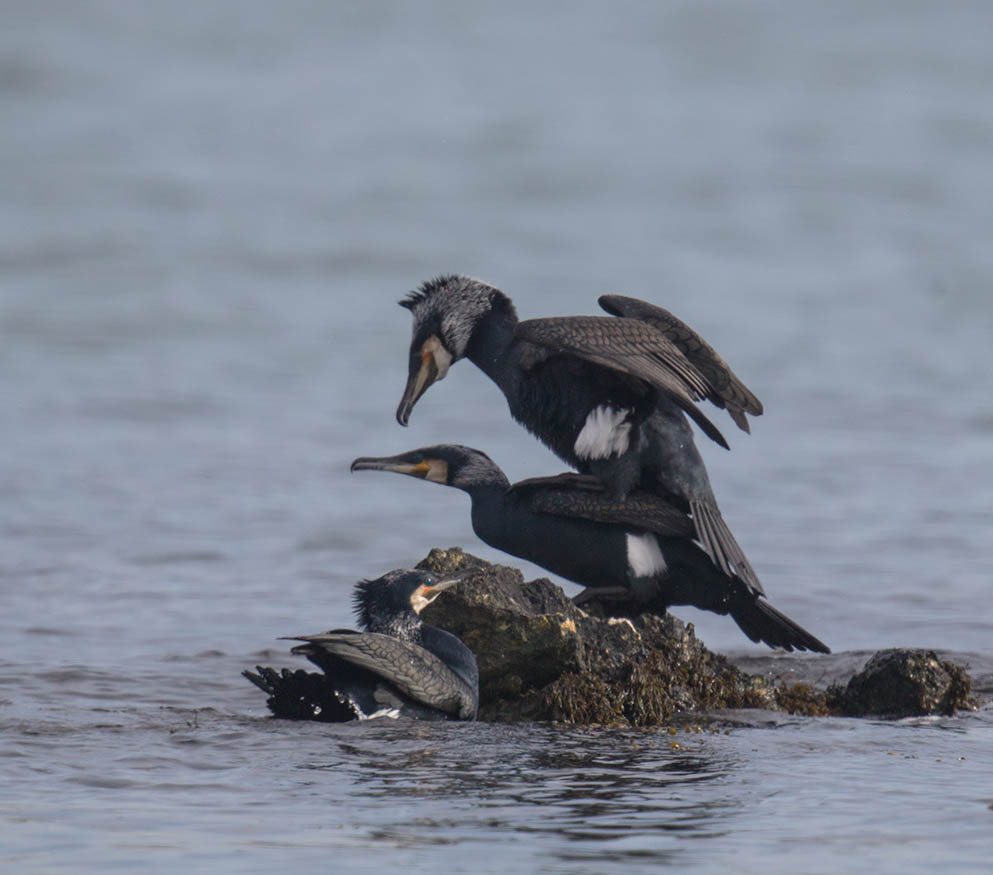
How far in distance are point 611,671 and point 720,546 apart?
1011 millimetres

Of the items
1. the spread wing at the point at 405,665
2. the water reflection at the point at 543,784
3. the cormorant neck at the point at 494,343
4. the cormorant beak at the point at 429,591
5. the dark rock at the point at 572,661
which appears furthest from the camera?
the cormorant neck at the point at 494,343

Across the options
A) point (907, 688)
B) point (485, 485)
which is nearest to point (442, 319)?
point (485, 485)

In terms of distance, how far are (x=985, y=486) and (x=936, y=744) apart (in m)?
6.95

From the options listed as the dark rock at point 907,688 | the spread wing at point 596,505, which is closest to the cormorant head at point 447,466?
the spread wing at point 596,505

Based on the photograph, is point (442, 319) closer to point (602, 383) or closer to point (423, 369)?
point (423, 369)

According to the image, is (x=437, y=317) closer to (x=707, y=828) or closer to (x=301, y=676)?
(x=301, y=676)

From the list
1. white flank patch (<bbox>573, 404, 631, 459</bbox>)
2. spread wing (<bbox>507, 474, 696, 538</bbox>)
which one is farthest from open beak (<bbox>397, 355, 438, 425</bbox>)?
white flank patch (<bbox>573, 404, 631, 459</bbox>)

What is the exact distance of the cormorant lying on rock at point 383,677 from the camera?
6.91m

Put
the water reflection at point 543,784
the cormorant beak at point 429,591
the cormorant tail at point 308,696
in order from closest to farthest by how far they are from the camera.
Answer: the water reflection at point 543,784
the cormorant tail at point 308,696
the cormorant beak at point 429,591

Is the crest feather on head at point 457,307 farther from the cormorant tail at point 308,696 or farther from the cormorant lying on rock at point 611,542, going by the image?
the cormorant tail at point 308,696

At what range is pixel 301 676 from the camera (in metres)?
6.97

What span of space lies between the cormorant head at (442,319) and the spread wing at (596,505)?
2.66 feet

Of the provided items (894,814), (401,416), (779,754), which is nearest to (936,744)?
(779,754)

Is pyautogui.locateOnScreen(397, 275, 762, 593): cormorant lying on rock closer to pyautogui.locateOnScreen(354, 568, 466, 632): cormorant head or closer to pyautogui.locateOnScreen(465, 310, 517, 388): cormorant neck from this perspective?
pyautogui.locateOnScreen(465, 310, 517, 388): cormorant neck
